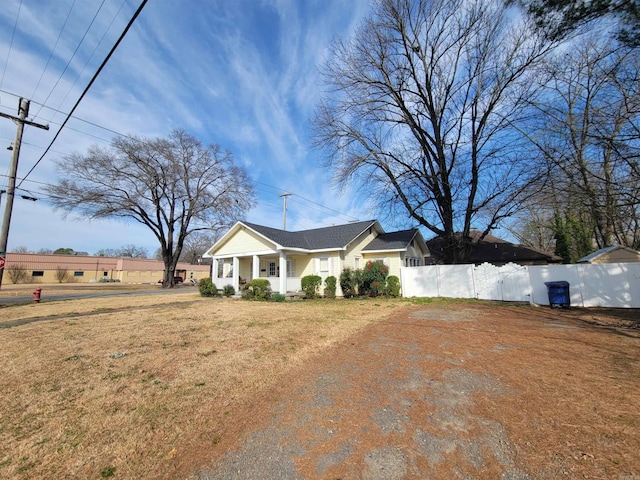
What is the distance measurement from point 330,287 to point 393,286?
11.9 ft

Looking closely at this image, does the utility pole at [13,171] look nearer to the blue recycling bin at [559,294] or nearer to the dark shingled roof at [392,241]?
the dark shingled roof at [392,241]

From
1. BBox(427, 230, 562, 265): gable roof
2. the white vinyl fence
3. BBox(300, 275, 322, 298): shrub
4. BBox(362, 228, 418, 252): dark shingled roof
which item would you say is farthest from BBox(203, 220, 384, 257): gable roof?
BBox(427, 230, 562, 265): gable roof

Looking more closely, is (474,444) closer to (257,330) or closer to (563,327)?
(257,330)

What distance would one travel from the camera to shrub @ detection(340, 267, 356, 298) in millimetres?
16250

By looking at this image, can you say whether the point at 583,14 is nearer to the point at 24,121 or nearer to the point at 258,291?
the point at 258,291

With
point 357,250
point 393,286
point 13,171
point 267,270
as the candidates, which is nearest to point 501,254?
point 357,250

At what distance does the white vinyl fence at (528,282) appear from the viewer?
10484mm

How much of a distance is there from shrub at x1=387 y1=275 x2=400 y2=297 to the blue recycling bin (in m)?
6.77

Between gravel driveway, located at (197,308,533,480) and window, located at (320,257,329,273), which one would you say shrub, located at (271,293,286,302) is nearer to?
window, located at (320,257,329,273)

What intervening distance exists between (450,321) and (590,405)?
5.46m

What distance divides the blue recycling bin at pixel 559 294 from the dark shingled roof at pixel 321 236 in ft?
31.6

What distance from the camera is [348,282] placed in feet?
53.6

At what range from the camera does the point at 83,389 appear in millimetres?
3979

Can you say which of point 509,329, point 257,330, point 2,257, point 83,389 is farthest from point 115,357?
point 2,257
